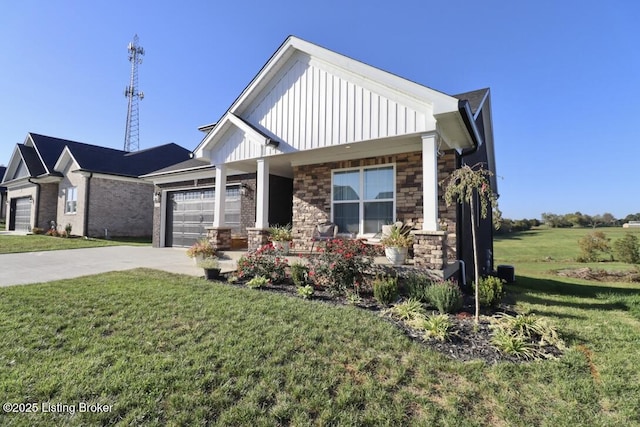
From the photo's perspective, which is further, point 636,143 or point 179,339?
point 636,143

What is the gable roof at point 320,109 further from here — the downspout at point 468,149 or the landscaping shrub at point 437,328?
the landscaping shrub at point 437,328

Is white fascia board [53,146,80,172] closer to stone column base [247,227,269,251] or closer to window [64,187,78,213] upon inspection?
window [64,187,78,213]

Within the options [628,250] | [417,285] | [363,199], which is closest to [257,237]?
[363,199]

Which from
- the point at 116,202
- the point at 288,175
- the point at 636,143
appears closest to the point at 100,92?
the point at 116,202

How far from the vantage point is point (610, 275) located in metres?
12.5

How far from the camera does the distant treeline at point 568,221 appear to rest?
26.3m

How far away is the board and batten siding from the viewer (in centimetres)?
589

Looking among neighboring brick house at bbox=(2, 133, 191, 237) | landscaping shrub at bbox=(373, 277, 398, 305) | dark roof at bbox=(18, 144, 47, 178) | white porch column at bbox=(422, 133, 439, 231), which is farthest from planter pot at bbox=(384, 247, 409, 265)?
dark roof at bbox=(18, 144, 47, 178)

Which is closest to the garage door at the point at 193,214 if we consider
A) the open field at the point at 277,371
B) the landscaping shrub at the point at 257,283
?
the landscaping shrub at the point at 257,283

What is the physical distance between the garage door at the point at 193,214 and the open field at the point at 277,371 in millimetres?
6864

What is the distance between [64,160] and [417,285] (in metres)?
23.0

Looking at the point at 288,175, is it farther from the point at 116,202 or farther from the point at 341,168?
the point at 116,202

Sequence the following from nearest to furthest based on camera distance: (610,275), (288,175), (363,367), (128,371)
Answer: (128,371) < (363,367) < (288,175) < (610,275)

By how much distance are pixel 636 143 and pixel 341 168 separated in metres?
16.2
